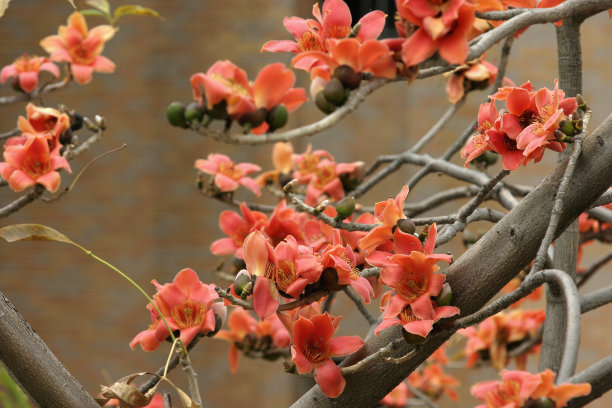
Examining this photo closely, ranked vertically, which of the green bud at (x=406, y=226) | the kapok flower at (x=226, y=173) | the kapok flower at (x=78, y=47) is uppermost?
the green bud at (x=406, y=226)

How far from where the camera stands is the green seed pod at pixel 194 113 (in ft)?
2.68

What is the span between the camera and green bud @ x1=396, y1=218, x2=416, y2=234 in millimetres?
563

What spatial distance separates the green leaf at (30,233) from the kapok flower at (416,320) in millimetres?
231

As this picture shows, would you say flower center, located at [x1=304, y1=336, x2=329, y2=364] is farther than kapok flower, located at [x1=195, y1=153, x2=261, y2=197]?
No

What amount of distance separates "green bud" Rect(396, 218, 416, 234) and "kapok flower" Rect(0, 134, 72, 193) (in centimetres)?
39

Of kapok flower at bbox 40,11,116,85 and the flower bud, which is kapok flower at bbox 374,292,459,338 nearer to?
the flower bud

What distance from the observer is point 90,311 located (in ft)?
13.1

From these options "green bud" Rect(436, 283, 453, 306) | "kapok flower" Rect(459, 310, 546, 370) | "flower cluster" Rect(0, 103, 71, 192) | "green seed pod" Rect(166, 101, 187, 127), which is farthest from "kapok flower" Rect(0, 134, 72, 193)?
"kapok flower" Rect(459, 310, 546, 370)

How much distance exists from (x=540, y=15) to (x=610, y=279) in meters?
3.04

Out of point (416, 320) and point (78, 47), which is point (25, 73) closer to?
point (78, 47)

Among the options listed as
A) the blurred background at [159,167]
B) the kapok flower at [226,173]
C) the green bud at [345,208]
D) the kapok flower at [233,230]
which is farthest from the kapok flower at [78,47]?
the blurred background at [159,167]

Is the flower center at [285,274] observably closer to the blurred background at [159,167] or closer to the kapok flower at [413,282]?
the kapok flower at [413,282]

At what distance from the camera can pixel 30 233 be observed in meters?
0.54

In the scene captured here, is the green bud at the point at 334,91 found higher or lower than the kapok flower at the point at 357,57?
lower
